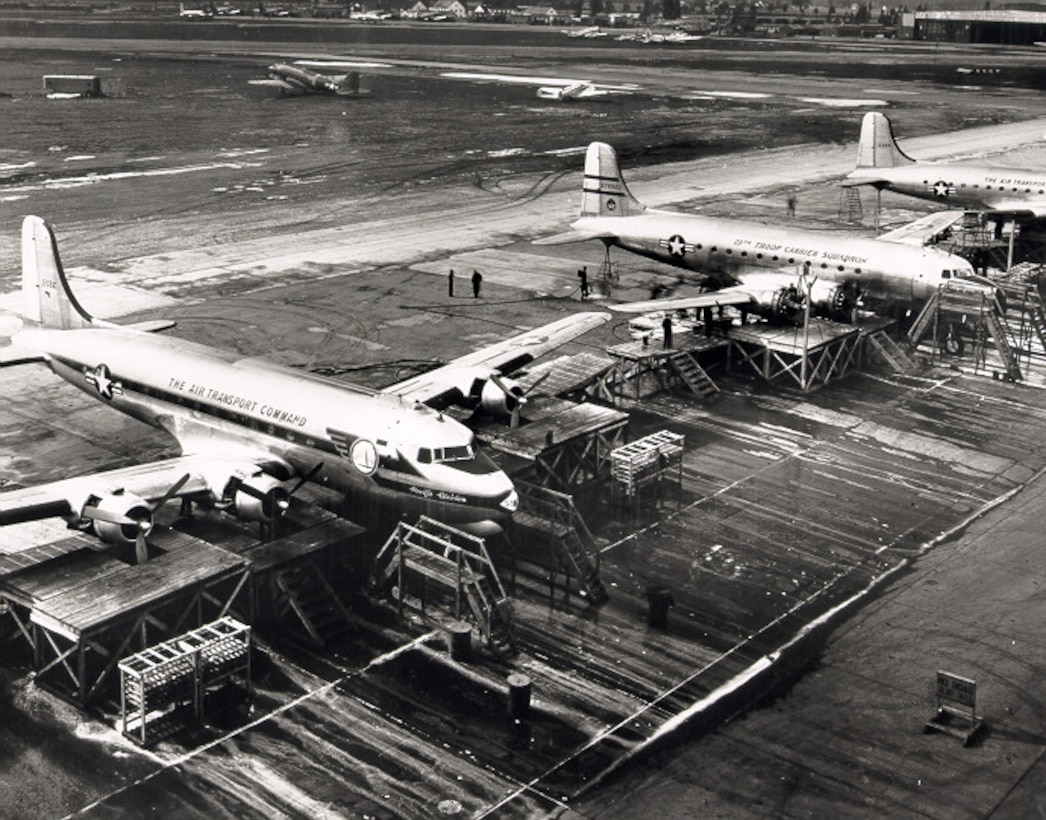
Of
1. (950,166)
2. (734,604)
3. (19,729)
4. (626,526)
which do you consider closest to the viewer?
(19,729)

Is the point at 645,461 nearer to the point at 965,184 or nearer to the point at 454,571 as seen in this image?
the point at 454,571

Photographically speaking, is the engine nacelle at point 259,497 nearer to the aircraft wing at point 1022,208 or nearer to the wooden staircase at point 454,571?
the wooden staircase at point 454,571

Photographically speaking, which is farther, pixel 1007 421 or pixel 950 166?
pixel 950 166

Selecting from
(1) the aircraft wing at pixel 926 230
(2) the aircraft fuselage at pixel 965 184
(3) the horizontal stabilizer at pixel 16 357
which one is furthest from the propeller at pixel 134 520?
(2) the aircraft fuselage at pixel 965 184

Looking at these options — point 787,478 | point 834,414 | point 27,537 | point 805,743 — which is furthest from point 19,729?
point 834,414

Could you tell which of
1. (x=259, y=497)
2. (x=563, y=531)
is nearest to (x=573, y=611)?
(x=563, y=531)

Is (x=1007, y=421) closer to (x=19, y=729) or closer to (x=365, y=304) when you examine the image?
(x=365, y=304)

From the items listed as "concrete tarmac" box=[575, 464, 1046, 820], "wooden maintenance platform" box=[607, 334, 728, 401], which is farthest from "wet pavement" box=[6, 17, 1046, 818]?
"wooden maintenance platform" box=[607, 334, 728, 401]
